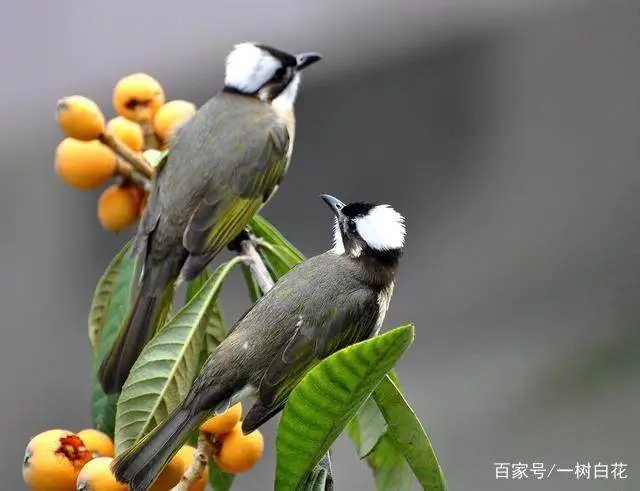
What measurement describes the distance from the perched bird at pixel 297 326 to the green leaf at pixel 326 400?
23cm

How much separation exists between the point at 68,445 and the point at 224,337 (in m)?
0.39

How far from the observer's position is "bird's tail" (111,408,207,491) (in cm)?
161

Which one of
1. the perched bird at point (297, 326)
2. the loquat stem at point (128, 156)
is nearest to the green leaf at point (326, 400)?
the perched bird at point (297, 326)

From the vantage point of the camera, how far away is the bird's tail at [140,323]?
6.53 ft

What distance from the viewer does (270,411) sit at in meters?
1.92

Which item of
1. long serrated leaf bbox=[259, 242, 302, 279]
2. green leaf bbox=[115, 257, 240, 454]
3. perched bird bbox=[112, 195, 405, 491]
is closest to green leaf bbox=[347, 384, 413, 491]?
perched bird bbox=[112, 195, 405, 491]

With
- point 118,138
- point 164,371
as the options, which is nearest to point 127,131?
point 118,138

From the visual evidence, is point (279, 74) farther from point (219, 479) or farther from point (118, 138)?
point (219, 479)

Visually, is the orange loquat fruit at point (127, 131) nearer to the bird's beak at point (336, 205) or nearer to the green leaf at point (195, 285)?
the green leaf at point (195, 285)

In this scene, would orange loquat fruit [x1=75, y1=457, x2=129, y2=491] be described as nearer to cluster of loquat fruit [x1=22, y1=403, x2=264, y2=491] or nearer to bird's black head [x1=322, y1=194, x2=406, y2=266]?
cluster of loquat fruit [x1=22, y1=403, x2=264, y2=491]

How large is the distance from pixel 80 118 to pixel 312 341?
1.79 feet

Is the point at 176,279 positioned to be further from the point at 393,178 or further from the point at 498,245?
the point at 498,245

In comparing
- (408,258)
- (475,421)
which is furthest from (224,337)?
(408,258)

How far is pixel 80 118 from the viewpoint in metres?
2.09
